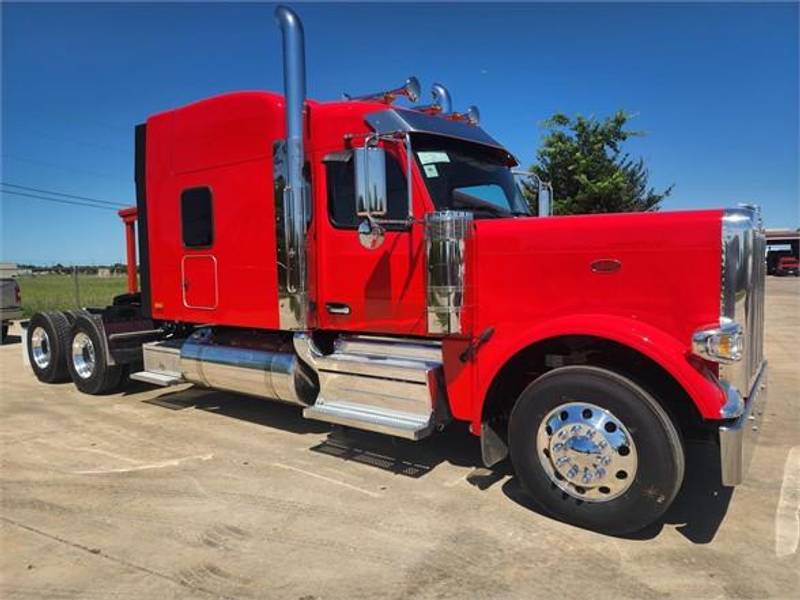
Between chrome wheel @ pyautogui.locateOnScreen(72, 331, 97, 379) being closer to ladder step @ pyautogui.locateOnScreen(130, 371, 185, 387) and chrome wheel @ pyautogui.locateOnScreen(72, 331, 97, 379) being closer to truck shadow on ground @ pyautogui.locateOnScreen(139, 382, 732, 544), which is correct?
ladder step @ pyautogui.locateOnScreen(130, 371, 185, 387)

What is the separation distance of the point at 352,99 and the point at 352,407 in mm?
2465

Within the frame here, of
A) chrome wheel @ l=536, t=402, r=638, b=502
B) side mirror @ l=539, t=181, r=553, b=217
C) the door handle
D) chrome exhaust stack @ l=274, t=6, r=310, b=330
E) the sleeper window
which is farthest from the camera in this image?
side mirror @ l=539, t=181, r=553, b=217

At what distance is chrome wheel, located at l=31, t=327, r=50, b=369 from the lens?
8475 millimetres

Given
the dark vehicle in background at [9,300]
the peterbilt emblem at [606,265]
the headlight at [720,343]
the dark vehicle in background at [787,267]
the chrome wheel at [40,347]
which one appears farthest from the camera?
the dark vehicle in background at [787,267]

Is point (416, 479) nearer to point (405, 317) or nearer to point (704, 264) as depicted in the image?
point (405, 317)

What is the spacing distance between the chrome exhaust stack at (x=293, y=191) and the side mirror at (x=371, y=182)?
1105mm

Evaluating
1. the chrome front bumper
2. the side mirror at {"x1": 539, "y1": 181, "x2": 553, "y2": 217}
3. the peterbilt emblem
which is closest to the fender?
the chrome front bumper

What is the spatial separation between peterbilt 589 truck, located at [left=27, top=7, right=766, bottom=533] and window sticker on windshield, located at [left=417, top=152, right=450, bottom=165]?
3 cm

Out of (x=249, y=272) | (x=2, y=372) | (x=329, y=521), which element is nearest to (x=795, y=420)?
(x=329, y=521)

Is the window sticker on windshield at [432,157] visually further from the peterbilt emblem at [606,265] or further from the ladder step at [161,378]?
the ladder step at [161,378]

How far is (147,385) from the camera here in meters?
8.29

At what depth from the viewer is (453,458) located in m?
5.11

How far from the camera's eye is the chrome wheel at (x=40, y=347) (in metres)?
8.48

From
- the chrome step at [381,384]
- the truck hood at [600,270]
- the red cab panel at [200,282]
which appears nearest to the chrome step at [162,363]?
the red cab panel at [200,282]
